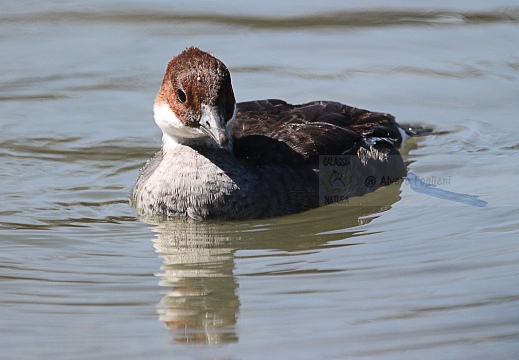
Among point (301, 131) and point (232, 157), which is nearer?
point (232, 157)

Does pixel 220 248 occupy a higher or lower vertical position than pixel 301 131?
lower

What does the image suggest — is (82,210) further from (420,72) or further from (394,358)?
(420,72)

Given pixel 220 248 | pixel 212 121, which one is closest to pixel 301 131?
pixel 212 121

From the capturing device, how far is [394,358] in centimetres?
609

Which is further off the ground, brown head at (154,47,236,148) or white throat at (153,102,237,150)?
brown head at (154,47,236,148)

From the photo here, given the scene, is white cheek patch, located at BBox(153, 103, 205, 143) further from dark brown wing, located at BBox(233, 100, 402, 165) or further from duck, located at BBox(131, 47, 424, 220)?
dark brown wing, located at BBox(233, 100, 402, 165)

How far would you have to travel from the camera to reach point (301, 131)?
9.64 m

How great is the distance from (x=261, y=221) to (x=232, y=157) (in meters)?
0.68

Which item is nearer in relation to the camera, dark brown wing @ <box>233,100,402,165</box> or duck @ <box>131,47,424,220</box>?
duck @ <box>131,47,424,220</box>

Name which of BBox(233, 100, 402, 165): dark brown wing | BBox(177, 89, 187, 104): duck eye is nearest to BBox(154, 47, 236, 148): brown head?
BBox(177, 89, 187, 104): duck eye

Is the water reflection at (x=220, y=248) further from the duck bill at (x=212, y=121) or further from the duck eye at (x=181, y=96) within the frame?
the duck eye at (x=181, y=96)

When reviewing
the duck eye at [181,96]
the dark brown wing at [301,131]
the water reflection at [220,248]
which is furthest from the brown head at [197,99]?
the water reflection at [220,248]

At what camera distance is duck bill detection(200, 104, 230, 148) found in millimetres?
8367

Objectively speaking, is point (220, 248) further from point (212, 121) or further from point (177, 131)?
point (177, 131)
